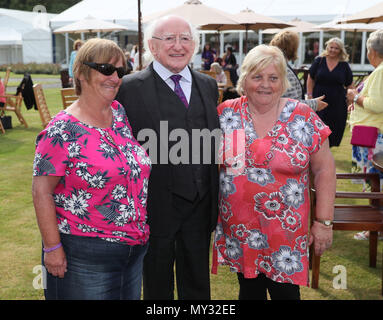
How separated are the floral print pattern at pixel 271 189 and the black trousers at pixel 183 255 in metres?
0.18

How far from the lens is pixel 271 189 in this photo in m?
2.36

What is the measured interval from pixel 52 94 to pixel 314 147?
55.6 feet

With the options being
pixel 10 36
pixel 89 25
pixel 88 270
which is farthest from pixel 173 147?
pixel 10 36

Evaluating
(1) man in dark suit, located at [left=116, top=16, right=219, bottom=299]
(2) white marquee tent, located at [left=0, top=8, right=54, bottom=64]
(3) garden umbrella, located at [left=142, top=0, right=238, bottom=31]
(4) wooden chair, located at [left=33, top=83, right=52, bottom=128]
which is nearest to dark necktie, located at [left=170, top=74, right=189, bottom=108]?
(1) man in dark suit, located at [left=116, top=16, right=219, bottom=299]

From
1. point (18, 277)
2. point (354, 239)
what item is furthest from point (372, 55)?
point (18, 277)

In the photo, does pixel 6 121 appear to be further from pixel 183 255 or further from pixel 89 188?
pixel 89 188

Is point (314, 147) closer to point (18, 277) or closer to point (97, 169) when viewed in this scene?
point (97, 169)

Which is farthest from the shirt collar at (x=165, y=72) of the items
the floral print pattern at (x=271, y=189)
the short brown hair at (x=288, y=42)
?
the short brown hair at (x=288, y=42)

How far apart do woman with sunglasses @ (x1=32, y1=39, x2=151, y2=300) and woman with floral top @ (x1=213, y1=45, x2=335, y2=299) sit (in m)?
0.63

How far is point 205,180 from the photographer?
252cm

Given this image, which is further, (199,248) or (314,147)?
(199,248)

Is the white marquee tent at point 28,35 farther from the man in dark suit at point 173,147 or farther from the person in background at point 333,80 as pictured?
the man in dark suit at point 173,147

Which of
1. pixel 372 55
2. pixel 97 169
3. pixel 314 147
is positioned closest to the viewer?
pixel 97 169

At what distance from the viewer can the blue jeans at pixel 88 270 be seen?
1964mm
